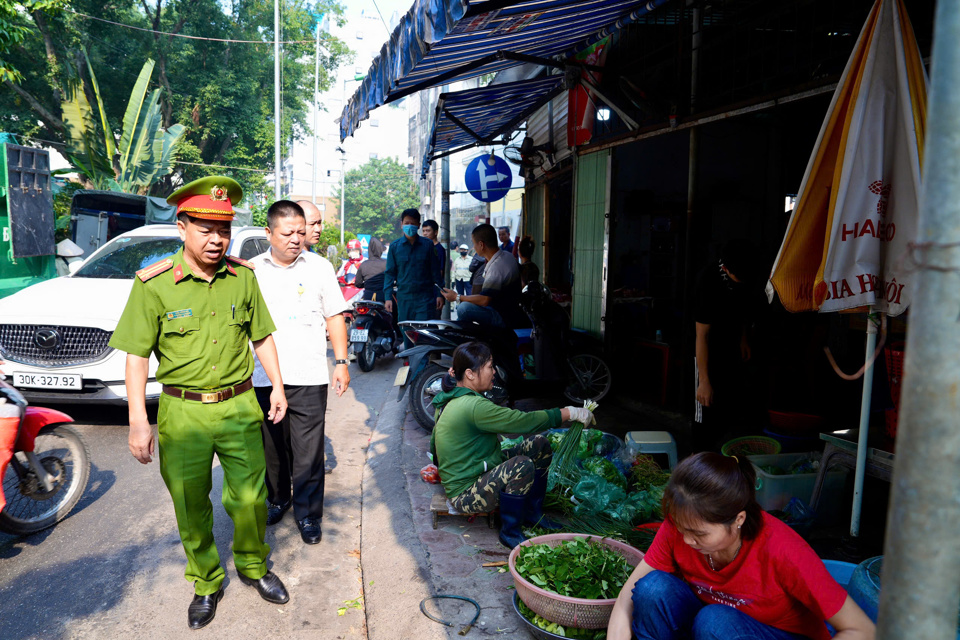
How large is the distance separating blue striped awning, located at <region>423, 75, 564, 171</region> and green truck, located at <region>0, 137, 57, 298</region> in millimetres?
5576

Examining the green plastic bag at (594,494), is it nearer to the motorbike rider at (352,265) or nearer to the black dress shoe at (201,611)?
the black dress shoe at (201,611)

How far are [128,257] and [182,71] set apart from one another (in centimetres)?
2334

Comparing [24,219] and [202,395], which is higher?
[24,219]

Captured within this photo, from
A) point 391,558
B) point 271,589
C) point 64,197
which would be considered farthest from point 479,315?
point 64,197

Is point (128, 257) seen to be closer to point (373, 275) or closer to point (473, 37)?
point (373, 275)

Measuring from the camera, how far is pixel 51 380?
578cm

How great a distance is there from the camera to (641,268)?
32.4 feet

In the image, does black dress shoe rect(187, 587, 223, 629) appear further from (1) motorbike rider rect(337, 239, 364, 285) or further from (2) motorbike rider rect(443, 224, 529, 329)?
(1) motorbike rider rect(337, 239, 364, 285)

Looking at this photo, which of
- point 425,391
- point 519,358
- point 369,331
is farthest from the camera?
point 369,331

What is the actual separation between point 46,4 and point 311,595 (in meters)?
15.0

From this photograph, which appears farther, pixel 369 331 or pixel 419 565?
pixel 369 331

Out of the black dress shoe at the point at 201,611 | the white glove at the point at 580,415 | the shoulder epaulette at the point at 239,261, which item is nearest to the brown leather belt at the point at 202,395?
the shoulder epaulette at the point at 239,261

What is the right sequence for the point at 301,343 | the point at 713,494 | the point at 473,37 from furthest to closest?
1. the point at 473,37
2. the point at 301,343
3. the point at 713,494

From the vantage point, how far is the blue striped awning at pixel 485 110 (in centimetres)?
772
